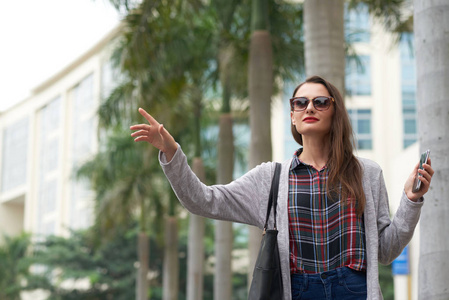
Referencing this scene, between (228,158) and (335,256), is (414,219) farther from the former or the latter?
(228,158)

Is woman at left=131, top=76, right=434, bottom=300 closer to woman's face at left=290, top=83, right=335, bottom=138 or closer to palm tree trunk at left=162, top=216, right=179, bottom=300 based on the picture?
woman's face at left=290, top=83, right=335, bottom=138

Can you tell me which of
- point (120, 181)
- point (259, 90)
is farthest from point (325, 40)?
point (120, 181)

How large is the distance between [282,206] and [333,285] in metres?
0.39

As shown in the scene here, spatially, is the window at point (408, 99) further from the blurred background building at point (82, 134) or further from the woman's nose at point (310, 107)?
the woman's nose at point (310, 107)

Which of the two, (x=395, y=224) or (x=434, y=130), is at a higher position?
(x=434, y=130)

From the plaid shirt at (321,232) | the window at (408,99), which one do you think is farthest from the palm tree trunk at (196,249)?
the window at (408,99)

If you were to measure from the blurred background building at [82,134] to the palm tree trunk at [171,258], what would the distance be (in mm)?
3661

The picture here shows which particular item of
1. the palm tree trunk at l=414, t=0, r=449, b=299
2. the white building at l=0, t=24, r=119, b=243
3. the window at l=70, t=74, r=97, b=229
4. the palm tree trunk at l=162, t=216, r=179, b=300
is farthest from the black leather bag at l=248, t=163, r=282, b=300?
the window at l=70, t=74, r=97, b=229

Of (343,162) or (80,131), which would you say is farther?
→ (80,131)

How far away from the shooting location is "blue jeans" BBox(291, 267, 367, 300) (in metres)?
3.21

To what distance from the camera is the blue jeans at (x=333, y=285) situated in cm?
321

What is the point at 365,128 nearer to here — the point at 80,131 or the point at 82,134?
the point at 82,134

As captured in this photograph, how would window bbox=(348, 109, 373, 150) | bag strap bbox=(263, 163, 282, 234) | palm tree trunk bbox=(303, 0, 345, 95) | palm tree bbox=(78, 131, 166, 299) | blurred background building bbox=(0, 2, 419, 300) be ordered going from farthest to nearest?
window bbox=(348, 109, 373, 150), blurred background building bbox=(0, 2, 419, 300), palm tree bbox=(78, 131, 166, 299), palm tree trunk bbox=(303, 0, 345, 95), bag strap bbox=(263, 163, 282, 234)

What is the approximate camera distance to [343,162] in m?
3.45
